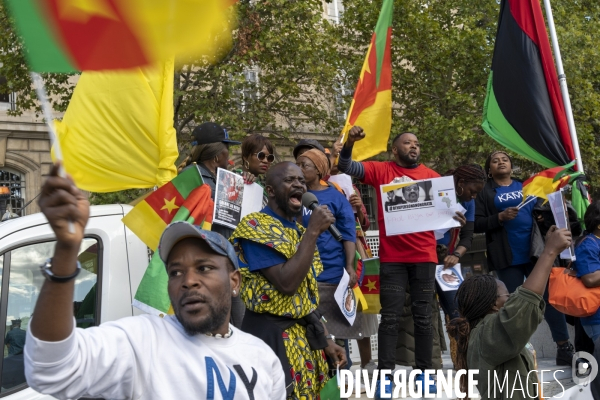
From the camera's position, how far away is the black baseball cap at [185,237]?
2.72 meters

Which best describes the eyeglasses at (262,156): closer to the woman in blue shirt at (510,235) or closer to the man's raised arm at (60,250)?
the woman in blue shirt at (510,235)

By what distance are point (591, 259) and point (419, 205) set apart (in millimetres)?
1450

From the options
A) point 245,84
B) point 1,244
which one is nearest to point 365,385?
point 1,244

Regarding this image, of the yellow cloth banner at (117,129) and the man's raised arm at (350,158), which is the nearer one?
the yellow cloth banner at (117,129)

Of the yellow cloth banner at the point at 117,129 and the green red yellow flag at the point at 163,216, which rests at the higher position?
the yellow cloth banner at the point at 117,129

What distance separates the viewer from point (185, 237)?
110 inches

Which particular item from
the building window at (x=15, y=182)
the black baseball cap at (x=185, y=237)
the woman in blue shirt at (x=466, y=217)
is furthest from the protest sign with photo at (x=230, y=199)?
the building window at (x=15, y=182)

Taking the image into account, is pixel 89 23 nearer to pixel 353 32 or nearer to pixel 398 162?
pixel 398 162

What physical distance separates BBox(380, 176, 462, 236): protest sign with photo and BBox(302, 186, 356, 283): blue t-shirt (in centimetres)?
53

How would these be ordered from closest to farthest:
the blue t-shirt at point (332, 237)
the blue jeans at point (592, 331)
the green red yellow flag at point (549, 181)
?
the blue t-shirt at point (332, 237)
the blue jeans at point (592, 331)
the green red yellow flag at point (549, 181)

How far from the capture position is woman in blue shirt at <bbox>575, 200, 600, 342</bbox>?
624 cm

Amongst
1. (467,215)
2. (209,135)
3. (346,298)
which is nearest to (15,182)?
(467,215)

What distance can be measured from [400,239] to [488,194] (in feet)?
5.31

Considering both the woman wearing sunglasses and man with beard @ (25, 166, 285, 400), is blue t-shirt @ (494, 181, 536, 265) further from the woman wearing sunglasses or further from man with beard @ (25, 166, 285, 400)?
man with beard @ (25, 166, 285, 400)
